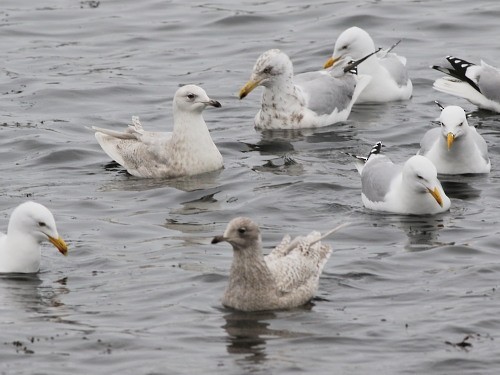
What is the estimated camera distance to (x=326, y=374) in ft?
32.7

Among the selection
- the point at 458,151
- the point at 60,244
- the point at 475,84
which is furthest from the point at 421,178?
the point at 475,84

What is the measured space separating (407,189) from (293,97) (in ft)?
13.6

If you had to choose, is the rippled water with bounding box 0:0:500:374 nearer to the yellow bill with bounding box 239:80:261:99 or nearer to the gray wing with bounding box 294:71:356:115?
the gray wing with bounding box 294:71:356:115

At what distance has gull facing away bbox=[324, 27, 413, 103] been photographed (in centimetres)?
1889

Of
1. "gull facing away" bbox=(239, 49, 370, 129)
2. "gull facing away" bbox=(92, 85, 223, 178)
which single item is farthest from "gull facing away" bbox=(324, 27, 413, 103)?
"gull facing away" bbox=(92, 85, 223, 178)

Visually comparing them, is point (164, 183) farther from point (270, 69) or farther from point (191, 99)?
point (270, 69)

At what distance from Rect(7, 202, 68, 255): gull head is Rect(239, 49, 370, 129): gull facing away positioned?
5.28 metres

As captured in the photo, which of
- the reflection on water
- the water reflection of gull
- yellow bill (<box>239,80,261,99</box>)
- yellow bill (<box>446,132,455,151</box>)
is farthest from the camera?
yellow bill (<box>239,80,261,99</box>)

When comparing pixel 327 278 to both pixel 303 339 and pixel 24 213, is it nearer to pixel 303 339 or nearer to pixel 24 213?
pixel 303 339

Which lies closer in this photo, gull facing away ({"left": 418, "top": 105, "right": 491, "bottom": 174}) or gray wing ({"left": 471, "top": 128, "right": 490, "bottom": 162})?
gull facing away ({"left": 418, "top": 105, "right": 491, "bottom": 174})

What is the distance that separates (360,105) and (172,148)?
4261mm

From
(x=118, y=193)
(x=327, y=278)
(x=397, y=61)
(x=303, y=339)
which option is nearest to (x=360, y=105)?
(x=397, y=61)

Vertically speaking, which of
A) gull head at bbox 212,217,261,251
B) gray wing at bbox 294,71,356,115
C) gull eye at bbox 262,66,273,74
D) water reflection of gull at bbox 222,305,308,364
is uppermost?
gull eye at bbox 262,66,273,74

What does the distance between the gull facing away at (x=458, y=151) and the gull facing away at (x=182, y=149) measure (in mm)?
2329
